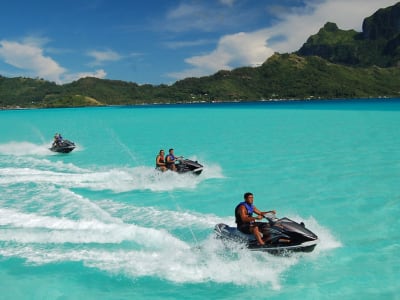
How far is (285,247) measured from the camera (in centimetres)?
1130

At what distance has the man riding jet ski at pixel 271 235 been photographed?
37.0 ft

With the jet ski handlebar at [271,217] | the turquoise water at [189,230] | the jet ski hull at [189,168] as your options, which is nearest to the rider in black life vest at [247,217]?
the jet ski handlebar at [271,217]

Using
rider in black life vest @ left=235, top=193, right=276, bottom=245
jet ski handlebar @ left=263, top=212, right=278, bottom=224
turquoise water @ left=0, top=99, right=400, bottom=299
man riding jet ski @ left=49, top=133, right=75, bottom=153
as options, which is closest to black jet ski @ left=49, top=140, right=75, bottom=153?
man riding jet ski @ left=49, top=133, right=75, bottom=153

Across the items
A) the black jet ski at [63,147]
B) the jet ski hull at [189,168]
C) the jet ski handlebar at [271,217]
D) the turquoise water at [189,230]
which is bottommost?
the turquoise water at [189,230]

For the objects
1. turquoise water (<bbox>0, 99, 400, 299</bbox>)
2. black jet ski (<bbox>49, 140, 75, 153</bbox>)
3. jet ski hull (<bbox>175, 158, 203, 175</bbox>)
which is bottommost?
turquoise water (<bbox>0, 99, 400, 299</bbox>)

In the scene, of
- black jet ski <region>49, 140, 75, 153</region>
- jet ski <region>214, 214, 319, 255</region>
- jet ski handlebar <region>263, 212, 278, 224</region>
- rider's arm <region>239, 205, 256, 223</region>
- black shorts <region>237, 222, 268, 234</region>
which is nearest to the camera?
jet ski <region>214, 214, 319, 255</region>

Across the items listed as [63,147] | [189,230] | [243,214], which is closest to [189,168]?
[189,230]

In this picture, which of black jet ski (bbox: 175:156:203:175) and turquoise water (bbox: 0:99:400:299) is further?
black jet ski (bbox: 175:156:203:175)

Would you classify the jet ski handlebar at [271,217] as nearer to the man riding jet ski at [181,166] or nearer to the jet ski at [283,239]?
the jet ski at [283,239]

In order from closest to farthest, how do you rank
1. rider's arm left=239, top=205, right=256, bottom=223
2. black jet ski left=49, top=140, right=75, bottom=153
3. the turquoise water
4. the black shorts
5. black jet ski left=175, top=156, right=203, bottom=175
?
1. the turquoise water
2. the black shorts
3. rider's arm left=239, top=205, right=256, bottom=223
4. black jet ski left=175, top=156, right=203, bottom=175
5. black jet ski left=49, top=140, right=75, bottom=153

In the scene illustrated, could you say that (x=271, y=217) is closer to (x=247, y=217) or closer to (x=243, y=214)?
(x=247, y=217)

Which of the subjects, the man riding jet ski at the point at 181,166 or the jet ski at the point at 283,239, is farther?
the man riding jet ski at the point at 181,166

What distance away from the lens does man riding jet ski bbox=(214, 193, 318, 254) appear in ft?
37.0

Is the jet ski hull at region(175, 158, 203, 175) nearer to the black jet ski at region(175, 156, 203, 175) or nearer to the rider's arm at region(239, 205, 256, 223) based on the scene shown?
the black jet ski at region(175, 156, 203, 175)
